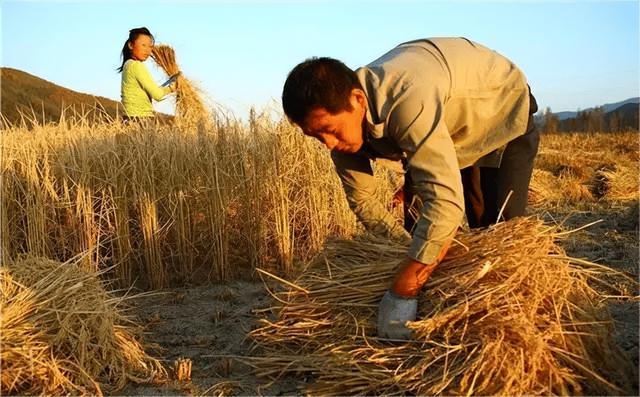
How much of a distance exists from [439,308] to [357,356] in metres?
0.34

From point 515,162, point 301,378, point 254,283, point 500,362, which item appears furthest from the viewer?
point 254,283

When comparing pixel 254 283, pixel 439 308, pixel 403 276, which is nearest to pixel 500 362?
pixel 439 308

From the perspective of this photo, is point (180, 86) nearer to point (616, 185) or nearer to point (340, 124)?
point (340, 124)

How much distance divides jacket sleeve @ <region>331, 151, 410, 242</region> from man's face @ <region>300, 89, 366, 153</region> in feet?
1.20

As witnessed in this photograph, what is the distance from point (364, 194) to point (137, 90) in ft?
11.3

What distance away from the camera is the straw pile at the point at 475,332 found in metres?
1.90

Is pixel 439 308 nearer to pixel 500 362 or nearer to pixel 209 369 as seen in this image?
pixel 500 362

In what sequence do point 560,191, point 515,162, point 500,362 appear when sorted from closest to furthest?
point 500,362, point 515,162, point 560,191

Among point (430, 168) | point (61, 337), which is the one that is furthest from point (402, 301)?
point (61, 337)

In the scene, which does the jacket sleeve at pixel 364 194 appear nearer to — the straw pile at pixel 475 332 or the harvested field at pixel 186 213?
the straw pile at pixel 475 332

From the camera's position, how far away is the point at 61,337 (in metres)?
2.34

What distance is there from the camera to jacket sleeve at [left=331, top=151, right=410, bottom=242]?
251 cm

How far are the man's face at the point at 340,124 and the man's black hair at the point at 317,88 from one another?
18 millimetres

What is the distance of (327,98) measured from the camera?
1954 millimetres
